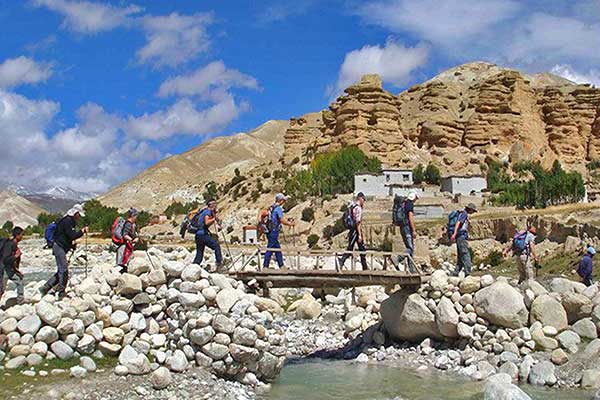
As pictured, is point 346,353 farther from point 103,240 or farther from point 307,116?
point 307,116

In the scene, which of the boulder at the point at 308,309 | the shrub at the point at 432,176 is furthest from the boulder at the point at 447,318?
the shrub at the point at 432,176

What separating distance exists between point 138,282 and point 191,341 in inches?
74.5

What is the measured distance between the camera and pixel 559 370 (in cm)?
1541

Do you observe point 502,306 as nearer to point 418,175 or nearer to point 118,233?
point 118,233

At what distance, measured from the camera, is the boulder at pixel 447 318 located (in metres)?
17.8

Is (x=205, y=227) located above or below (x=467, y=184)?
below

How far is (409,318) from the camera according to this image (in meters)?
18.5

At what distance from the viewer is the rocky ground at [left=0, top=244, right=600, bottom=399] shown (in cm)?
1294

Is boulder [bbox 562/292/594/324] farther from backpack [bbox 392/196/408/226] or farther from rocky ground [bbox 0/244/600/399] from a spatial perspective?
backpack [bbox 392/196/408/226]

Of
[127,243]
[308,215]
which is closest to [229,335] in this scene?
[127,243]

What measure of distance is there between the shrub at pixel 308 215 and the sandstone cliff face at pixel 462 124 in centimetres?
2477

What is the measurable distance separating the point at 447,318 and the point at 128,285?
320 inches

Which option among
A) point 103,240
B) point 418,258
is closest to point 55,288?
point 418,258

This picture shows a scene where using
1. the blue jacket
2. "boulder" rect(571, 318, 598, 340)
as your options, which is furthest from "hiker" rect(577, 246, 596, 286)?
"boulder" rect(571, 318, 598, 340)
